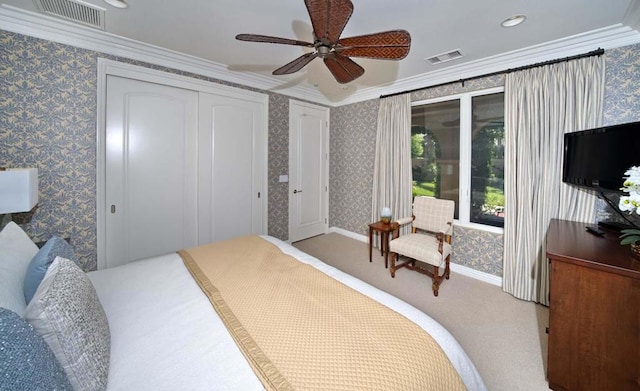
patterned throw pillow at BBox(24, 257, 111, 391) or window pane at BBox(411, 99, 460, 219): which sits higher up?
window pane at BBox(411, 99, 460, 219)

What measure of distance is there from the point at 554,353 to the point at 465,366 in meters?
0.95

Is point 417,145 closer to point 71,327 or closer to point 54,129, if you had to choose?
point 71,327

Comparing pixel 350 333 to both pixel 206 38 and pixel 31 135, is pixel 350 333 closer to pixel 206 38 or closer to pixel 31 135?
pixel 206 38

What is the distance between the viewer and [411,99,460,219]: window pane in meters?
3.29

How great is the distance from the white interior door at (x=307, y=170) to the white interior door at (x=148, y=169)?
4.92ft

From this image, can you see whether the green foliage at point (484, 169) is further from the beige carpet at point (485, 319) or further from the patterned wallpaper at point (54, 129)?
the patterned wallpaper at point (54, 129)

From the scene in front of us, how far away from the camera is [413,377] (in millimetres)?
898

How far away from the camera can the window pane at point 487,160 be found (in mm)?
2936

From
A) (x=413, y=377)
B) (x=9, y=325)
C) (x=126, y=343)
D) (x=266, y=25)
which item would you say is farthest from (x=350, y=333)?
(x=266, y=25)

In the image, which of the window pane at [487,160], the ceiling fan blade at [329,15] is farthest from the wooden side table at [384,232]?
the ceiling fan blade at [329,15]

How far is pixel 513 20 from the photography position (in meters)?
2.12

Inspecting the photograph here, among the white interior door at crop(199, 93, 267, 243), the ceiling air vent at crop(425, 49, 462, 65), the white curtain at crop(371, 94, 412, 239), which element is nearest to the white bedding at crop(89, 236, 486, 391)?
the white interior door at crop(199, 93, 267, 243)

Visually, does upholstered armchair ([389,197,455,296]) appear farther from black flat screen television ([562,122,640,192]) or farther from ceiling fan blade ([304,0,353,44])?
ceiling fan blade ([304,0,353,44])

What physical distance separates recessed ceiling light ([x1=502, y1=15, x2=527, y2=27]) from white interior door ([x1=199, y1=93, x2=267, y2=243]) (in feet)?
9.19
